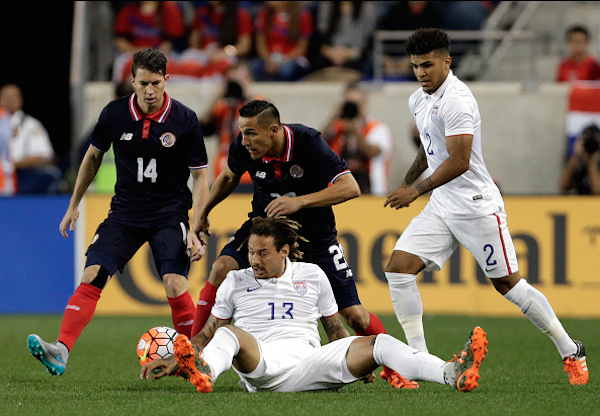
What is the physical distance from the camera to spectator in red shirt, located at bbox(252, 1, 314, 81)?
589 inches

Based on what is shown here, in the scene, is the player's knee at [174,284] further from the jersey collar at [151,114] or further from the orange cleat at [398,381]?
the orange cleat at [398,381]

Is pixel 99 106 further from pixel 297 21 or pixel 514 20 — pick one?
pixel 514 20

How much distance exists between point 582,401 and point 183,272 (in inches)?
115

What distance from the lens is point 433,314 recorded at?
39.0 feet

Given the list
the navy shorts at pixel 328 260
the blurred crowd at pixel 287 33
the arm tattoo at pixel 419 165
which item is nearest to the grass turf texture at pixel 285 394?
the navy shorts at pixel 328 260

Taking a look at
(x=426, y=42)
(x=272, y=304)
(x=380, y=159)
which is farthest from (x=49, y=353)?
(x=380, y=159)

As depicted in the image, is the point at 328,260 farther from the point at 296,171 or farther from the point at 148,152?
the point at 148,152

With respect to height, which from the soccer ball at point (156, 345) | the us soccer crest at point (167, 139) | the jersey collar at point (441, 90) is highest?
the jersey collar at point (441, 90)

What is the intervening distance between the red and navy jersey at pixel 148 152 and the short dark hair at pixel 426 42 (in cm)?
171

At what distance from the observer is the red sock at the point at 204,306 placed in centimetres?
676

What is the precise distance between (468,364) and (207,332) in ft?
5.22

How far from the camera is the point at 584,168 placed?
12.7m

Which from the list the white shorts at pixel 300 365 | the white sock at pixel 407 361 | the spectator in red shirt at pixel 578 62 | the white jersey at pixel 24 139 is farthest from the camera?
the spectator in red shirt at pixel 578 62

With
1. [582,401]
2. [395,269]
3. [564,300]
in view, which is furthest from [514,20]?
[582,401]
